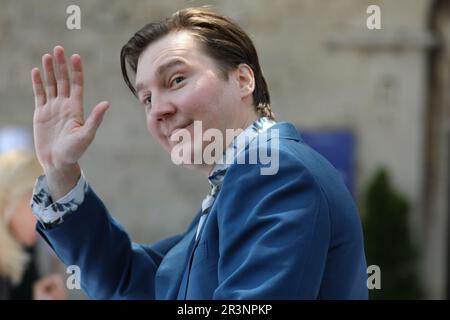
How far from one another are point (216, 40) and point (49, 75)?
0.42 m

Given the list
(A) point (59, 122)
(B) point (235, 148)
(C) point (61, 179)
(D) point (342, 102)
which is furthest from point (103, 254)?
(D) point (342, 102)

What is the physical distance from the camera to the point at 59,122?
2.06 meters

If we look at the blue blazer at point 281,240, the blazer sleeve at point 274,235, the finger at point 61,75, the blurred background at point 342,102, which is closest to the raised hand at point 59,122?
the finger at point 61,75

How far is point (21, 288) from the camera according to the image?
4.43 metres

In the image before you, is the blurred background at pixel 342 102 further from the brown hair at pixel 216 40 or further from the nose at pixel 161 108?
the nose at pixel 161 108

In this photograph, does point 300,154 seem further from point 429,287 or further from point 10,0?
point 10,0

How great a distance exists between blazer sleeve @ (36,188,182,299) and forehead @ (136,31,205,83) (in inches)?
→ 17.0

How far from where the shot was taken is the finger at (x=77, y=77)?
198 centimetres

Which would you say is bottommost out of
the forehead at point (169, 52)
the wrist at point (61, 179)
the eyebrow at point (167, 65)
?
the wrist at point (61, 179)

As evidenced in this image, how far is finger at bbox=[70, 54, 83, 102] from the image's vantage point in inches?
78.1

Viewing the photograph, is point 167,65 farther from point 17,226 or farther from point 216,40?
point 17,226

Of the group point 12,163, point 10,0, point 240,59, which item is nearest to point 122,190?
point 10,0
